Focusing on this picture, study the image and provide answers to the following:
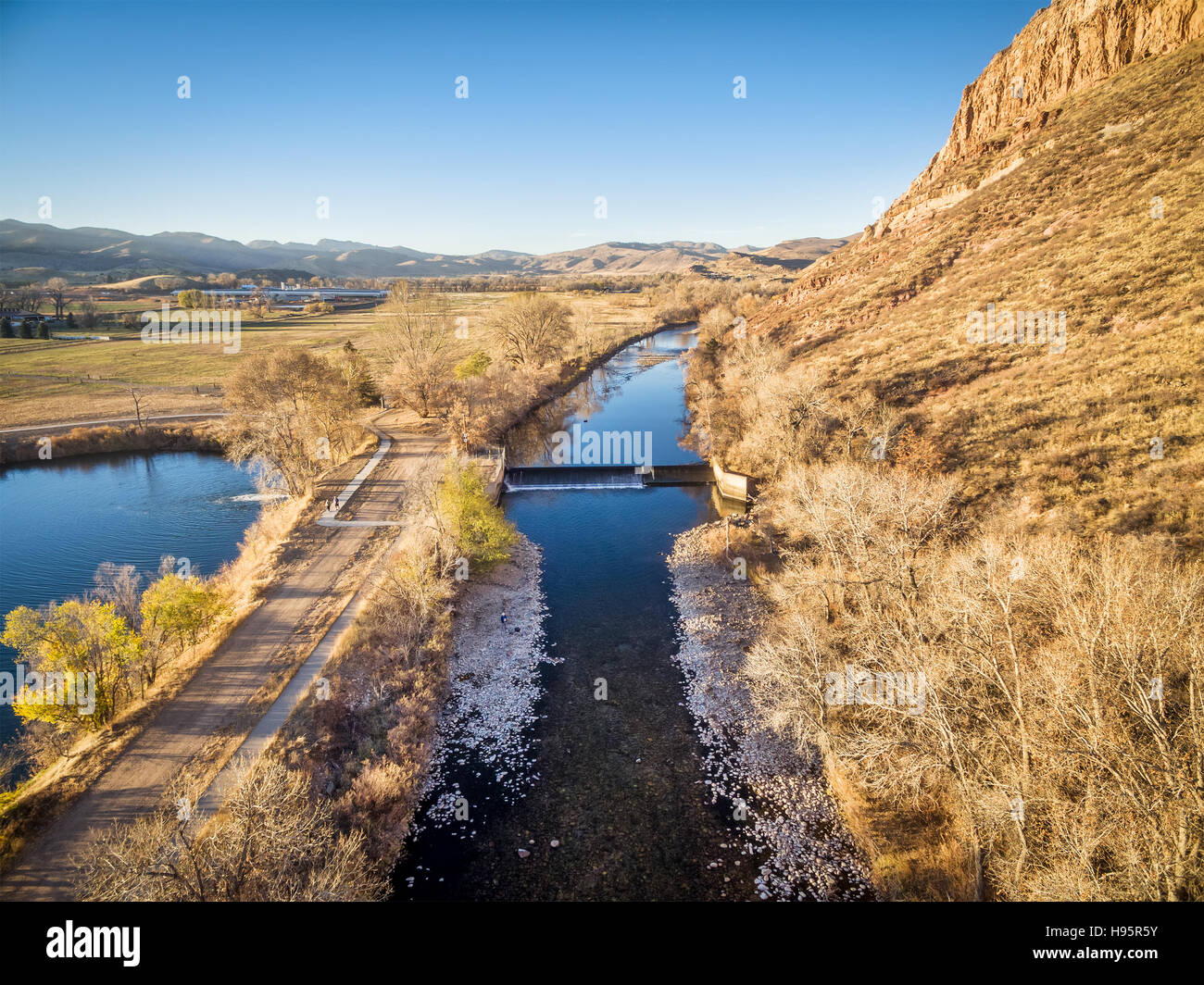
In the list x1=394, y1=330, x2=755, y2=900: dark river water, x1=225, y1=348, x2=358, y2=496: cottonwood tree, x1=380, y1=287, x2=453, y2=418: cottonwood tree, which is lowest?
x1=394, y1=330, x2=755, y2=900: dark river water

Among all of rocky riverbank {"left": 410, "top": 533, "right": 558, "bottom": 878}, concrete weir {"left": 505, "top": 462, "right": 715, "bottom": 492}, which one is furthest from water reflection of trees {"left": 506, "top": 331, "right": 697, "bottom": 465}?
rocky riverbank {"left": 410, "top": 533, "right": 558, "bottom": 878}

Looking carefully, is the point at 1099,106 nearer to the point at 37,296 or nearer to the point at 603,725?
the point at 603,725

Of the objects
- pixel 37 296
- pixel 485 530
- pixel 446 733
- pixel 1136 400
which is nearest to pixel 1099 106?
pixel 1136 400

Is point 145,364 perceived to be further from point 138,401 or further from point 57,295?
point 57,295

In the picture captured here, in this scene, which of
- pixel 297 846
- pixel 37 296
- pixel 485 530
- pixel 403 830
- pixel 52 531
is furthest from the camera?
pixel 37 296

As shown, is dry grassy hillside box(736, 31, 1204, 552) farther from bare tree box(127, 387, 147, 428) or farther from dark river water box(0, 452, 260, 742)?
bare tree box(127, 387, 147, 428)

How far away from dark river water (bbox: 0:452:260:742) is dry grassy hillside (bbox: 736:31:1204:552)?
35998 millimetres

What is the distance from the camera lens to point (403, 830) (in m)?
18.5

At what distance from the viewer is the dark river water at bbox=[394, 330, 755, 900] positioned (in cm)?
1720

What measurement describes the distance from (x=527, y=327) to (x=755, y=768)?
6028 centimetres

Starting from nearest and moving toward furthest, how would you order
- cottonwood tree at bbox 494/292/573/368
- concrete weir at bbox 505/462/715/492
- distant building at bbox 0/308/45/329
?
concrete weir at bbox 505/462/715/492
cottonwood tree at bbox 494/292/573/368
distant building at bbox 0/308/45/329

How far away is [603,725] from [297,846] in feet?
39.2
